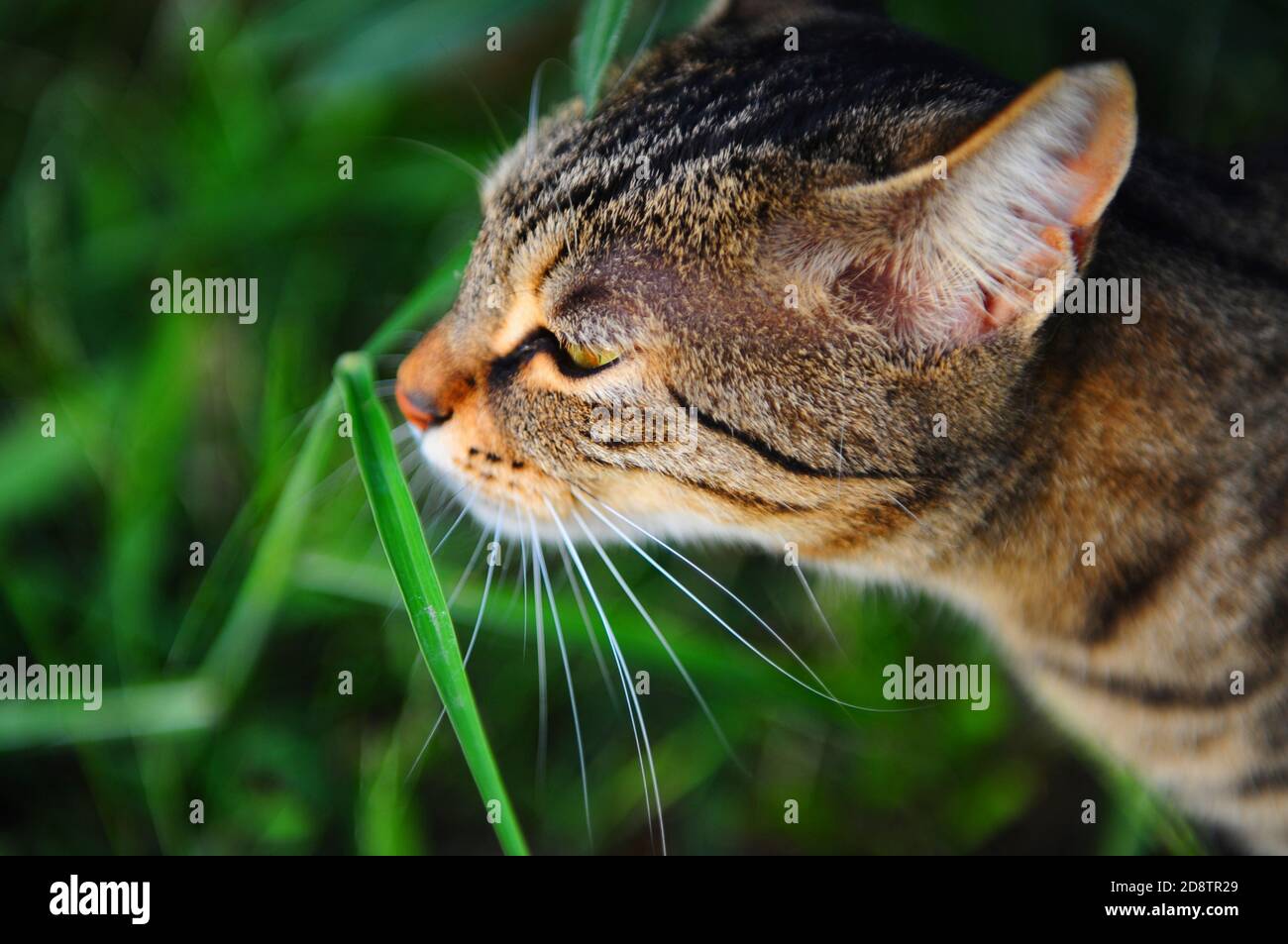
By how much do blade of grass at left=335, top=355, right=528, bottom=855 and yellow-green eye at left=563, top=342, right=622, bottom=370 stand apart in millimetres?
250

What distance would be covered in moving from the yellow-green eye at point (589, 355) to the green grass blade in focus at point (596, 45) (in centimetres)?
29

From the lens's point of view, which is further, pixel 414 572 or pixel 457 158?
pixel 457 158

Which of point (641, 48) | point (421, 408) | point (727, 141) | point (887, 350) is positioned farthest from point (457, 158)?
point (887, 350)

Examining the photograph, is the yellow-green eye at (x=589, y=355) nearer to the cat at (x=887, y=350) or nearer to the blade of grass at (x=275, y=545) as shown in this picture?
the cat at (x=887, y=350)

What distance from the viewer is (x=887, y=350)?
1.19 meters

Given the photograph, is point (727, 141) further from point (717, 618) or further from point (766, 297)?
point (717, 618)

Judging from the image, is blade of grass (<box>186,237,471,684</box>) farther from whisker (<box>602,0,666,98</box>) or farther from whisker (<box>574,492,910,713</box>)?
whisker (<box>574,492,910,713</box>)

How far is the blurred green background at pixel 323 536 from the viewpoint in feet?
6.01

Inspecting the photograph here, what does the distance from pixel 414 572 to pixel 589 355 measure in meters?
Result: 0.35

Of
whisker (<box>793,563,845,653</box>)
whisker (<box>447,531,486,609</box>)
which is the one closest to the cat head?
whisker (<box>793,563,845,653</box>)

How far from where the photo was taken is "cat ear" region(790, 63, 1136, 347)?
963 mm

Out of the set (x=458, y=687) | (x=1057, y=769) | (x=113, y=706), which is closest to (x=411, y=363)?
(x=458, y=687)

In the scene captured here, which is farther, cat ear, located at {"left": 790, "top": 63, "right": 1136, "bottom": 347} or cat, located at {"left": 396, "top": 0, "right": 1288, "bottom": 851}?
cat, located at {"left": 396, "top": 0, "right": 1288, "bottom": 851}
